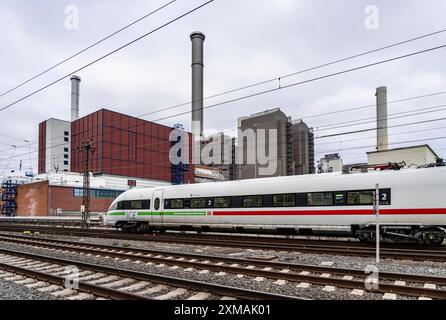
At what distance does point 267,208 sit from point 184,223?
594 centimetres

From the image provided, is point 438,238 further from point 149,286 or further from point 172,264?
point 149,286

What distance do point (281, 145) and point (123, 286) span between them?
62.2 metres

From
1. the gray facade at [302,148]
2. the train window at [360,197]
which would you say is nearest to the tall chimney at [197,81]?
the gray facade at [302,148]

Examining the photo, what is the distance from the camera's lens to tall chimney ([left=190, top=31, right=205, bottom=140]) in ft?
217

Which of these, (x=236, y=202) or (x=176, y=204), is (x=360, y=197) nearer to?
(x=236, y=202)

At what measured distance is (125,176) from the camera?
63.3 m

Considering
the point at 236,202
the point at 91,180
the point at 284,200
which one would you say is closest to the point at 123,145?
the point at 91,180

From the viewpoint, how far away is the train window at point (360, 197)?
14.1 meters

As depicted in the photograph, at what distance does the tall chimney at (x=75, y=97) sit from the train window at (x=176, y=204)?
203ft

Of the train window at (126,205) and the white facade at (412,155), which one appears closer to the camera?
the train window at (126,205)

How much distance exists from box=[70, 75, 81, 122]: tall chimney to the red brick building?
5191 mm

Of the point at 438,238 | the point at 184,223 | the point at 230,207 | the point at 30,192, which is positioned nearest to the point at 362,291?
the point at 438,238

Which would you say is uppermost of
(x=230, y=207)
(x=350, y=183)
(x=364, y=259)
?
(x=350, y=183)

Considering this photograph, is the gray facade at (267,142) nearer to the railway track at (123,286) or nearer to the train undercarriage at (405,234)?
the train undercarriage at (405,234)
